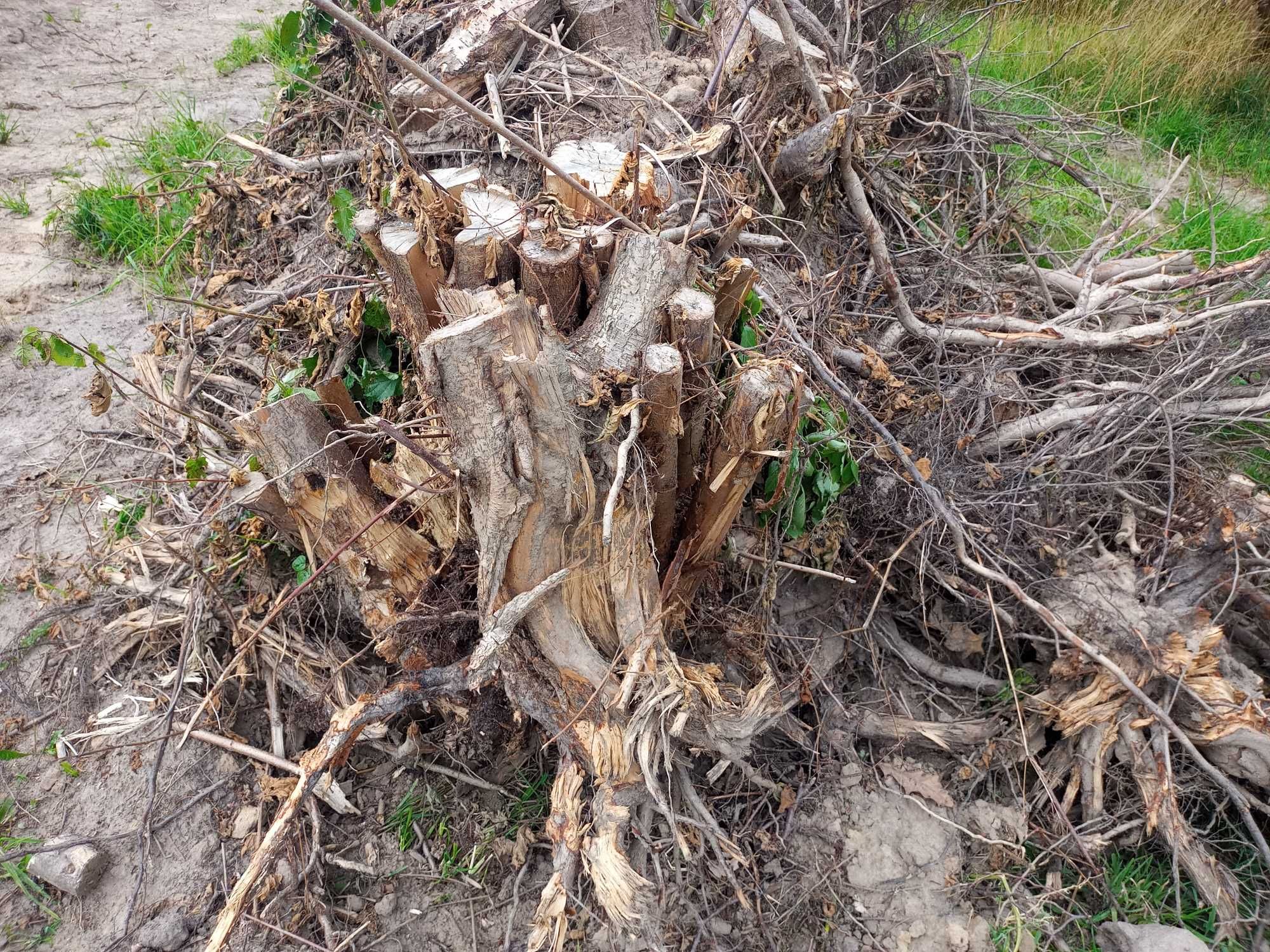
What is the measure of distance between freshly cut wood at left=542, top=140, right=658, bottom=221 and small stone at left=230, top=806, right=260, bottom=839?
1939 millimetres

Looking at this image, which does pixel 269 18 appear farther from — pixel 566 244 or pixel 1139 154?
pixel 1139 154

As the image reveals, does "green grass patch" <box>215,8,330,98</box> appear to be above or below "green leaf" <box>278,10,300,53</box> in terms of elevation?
below

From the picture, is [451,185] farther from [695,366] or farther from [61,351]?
[61,351]

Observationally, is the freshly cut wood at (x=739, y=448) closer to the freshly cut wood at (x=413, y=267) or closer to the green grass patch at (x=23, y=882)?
the freshly cut wood at (x=413, y=267)

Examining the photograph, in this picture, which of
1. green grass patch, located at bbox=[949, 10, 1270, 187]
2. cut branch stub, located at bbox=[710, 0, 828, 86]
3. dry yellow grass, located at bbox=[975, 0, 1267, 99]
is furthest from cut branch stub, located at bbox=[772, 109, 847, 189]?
dry yellow grass, located at bbox=[975, 0, 1267, 99]

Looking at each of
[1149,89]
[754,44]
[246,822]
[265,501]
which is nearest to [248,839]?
[246,822]

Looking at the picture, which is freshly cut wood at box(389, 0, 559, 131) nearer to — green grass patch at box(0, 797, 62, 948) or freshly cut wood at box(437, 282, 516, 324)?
freshly cut wood at box(437, 282, 516, 324)

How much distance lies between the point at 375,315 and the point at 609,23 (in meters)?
1.81

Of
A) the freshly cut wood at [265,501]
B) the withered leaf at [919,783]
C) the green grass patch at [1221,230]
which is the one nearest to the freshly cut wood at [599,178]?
the freshly cut wood at [265,501]

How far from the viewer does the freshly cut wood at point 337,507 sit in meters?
1.75

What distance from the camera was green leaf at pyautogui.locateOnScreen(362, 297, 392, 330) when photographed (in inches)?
84.3

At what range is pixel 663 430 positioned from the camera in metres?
1.59

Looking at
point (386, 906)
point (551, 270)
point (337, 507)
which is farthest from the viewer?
point (386, 906)

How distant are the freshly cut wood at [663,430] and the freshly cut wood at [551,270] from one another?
0.25 meters
